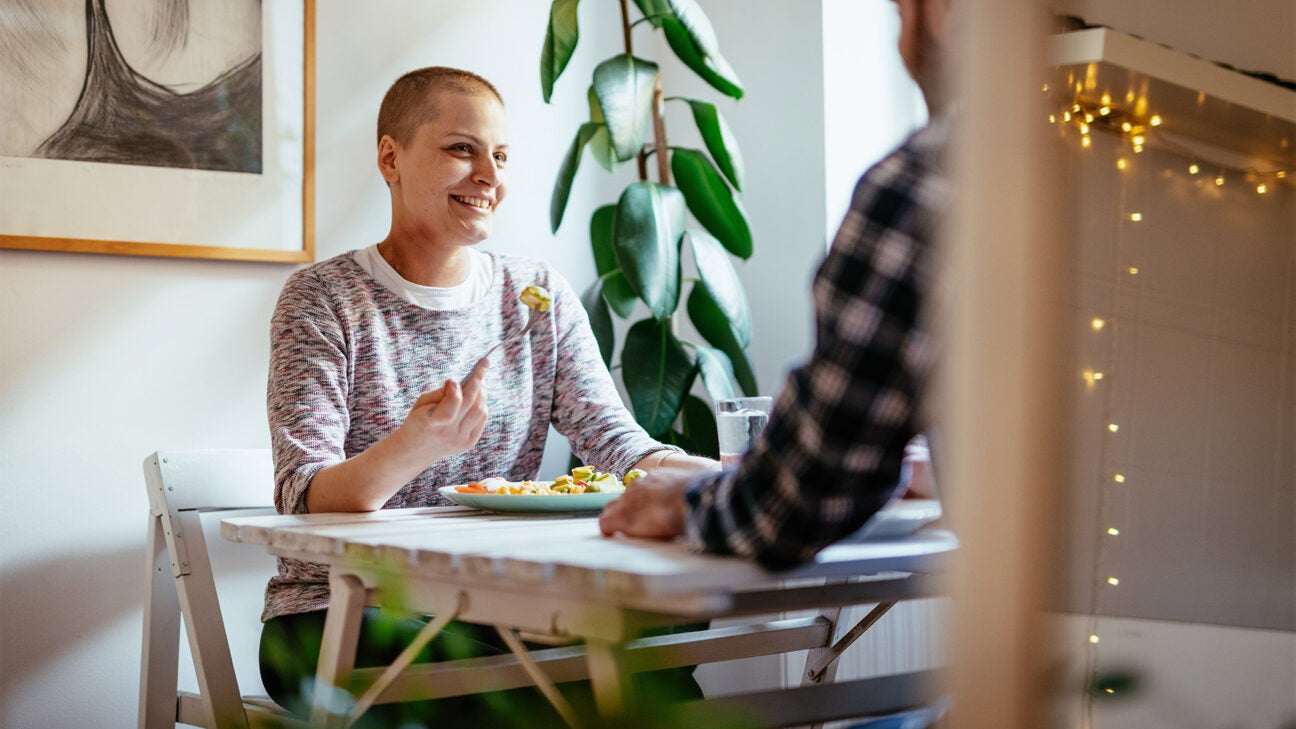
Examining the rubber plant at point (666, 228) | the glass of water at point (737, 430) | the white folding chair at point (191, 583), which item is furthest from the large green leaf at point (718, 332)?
the glass of water at point (737, 430)

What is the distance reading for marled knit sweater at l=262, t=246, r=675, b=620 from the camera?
1657 mm

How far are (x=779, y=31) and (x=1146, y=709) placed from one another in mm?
2261

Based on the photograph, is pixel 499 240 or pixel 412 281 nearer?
pixel 412 281

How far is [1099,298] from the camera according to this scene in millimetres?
632

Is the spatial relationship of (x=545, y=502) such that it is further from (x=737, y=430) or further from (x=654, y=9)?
(x=654, y=9)

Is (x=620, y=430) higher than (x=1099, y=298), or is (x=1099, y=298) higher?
(x=1099, y=298)

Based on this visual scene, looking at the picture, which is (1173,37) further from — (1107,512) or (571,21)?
(571,21)

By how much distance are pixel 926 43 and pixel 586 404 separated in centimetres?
127

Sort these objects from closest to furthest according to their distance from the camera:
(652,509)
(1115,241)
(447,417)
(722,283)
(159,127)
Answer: (1115,241)
(652,509)
(447,417)
(159,127)
(722,283)

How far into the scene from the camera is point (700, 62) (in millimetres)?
2559

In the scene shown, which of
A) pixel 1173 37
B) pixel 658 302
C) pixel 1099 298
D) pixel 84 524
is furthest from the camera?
pixel 658 302

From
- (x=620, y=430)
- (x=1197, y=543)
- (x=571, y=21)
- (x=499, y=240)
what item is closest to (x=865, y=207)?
(x=1197, y=543)

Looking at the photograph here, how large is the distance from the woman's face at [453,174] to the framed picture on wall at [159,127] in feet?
1.85

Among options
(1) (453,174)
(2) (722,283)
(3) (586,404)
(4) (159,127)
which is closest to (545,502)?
(3) (586,404)
